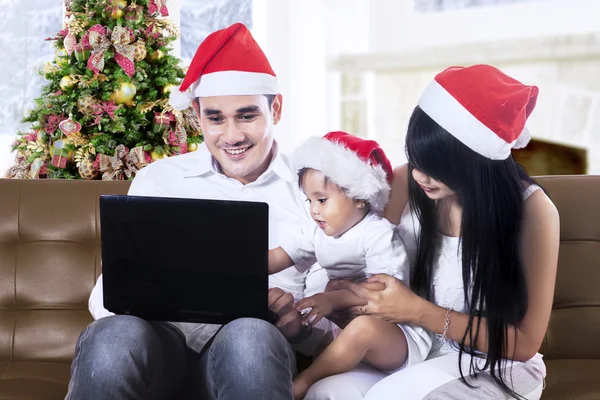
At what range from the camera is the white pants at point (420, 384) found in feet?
4.60

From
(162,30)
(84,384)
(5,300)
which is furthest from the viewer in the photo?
(162,30)

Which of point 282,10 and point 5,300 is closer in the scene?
point 5,300

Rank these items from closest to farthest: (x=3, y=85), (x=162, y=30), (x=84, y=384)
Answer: (x=84, y=384)
(x=162, y=30)
(x=3, y=85)

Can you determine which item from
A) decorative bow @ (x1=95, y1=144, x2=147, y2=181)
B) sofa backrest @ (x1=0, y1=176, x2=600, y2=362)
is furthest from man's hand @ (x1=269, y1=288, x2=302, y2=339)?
decorative bow @ (x1=95, y1=144, x2=147, y2=181)

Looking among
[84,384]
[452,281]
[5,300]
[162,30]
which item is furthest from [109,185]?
[162,30]

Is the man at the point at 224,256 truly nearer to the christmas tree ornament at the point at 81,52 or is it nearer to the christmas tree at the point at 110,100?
the christmas tree at the point at 110,100

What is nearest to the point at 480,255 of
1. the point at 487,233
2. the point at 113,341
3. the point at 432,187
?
the point at 487,233

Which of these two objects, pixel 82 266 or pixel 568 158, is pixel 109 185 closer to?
pixel 82 266

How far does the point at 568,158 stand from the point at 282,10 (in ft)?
5.73

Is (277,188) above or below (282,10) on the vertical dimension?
below

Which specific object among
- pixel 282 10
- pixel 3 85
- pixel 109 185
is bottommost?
pixel 109 185

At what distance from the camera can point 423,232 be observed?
1.50 metres

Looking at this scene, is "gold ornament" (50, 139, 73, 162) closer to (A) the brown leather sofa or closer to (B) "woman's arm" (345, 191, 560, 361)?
(A) the brown leather sofa

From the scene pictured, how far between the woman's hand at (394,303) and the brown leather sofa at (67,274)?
0.46m
